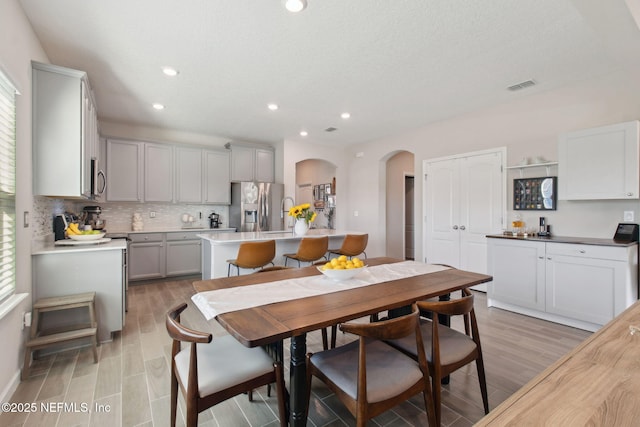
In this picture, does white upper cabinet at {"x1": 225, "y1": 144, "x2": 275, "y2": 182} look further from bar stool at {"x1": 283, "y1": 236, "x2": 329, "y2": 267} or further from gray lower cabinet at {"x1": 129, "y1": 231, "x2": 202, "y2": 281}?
bar stool at {"x1": 283, "y1": 236, "x2": 329, "y2": 267}

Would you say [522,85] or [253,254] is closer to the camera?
[253,254]

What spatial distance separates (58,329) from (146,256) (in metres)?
2.43

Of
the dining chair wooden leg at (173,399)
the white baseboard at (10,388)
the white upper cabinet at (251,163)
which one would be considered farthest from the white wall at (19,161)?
the white upper cabinet at (251,163)

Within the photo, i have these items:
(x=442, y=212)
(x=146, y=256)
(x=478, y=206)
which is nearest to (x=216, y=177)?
(x=146, y=256)

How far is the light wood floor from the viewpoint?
175cm

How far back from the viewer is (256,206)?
5750 mm

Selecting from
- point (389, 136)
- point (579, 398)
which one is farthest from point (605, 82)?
point (579, 398)

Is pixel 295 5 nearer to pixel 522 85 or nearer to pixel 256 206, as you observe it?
pixel 522 85

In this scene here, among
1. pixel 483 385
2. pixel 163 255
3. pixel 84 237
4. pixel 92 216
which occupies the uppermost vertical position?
pixel 92 216

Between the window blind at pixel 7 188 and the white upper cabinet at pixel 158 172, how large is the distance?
3108 mm

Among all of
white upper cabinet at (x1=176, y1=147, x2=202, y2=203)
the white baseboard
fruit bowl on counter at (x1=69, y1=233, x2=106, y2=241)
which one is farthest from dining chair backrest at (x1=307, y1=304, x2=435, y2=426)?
white upper cabinet at (x1=176, y1=147, x2=202, y2=203)

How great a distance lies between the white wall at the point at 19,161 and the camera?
1.93 meters

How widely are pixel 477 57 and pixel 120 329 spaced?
171 inches

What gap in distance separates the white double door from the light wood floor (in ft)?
5.02
